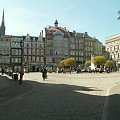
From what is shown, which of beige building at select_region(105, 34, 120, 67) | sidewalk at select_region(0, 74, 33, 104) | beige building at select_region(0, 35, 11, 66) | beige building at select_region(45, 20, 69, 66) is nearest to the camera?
sidewalk at select_region(0, 74, 33, 104)

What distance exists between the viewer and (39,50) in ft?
439

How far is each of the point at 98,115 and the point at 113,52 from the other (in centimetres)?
14148

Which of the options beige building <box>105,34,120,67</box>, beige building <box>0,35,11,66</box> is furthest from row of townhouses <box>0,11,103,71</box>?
beige building <box>105,34,120,67</box>

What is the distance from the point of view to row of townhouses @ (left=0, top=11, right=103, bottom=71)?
131 metres

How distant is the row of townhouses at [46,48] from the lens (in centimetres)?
13075

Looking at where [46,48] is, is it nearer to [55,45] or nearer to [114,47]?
[55,45]

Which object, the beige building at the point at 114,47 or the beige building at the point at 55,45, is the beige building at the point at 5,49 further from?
the beige building at the point at 114,47

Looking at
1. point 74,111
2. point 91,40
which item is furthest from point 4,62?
point 74,111

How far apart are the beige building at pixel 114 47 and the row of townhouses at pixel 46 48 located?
35.8 ft

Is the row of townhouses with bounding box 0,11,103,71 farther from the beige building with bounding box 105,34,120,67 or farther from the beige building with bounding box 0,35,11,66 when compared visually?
the beige building with bounding box 105,34,120,67

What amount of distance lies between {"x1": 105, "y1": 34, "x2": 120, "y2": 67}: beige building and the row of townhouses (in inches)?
430

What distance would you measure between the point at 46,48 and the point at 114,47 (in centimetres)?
3425

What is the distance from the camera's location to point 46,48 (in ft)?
442

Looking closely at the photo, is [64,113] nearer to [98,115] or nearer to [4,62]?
[98,115]
